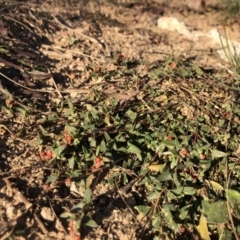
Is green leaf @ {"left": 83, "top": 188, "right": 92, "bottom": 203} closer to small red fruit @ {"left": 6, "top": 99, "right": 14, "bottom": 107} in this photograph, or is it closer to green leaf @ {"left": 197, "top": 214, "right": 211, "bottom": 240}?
green leaf @ {"left": 197, "top": 214, "right": 211, "bottom": 240}

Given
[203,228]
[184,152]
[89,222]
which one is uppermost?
[184,152]

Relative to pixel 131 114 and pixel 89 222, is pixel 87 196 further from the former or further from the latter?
pixel 131 114

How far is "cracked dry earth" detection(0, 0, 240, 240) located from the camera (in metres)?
2.00

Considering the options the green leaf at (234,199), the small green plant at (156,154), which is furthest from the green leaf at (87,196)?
the green leaf at (234,199)

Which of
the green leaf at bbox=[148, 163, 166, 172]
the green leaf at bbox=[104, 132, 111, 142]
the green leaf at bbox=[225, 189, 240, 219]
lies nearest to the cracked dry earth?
the green leaf at bbox=[148, 163, 166, 172]

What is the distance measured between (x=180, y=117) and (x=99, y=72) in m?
0.70

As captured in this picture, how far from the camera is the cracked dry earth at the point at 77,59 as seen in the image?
2.00m

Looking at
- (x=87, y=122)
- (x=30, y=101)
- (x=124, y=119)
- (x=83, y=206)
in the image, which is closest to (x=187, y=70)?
(x=124, y=119)

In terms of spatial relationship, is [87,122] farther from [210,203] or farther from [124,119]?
[210,203]

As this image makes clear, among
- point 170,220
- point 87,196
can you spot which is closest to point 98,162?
point 87,196

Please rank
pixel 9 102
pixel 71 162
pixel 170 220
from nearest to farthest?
pixel 170 220 < pixel 71 162 < pixel 9 102

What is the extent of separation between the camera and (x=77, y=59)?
119 inches

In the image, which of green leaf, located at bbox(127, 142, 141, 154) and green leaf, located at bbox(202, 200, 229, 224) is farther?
green leaf, located at bbox(127, 142, 141, 154)

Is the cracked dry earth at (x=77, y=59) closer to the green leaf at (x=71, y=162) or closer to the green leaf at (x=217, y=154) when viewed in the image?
the green leaf at (x=71, y=162)
